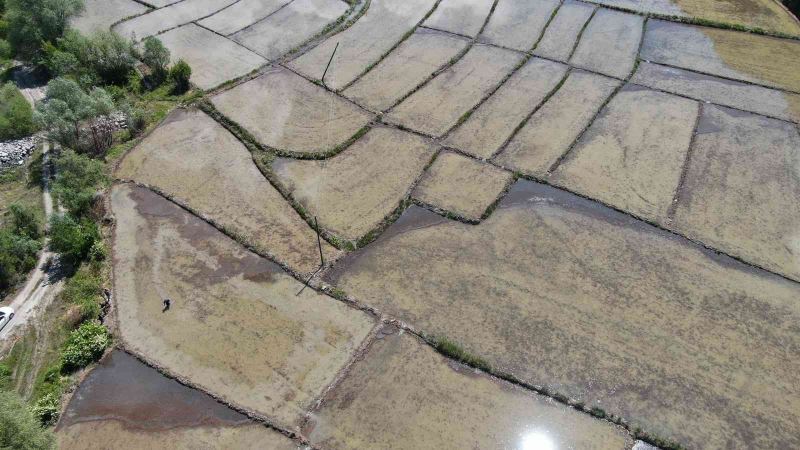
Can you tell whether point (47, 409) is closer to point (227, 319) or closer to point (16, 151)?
point (227, 319)

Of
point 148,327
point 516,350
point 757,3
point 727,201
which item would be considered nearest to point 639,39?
point 757,3

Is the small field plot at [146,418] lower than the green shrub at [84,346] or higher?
lower

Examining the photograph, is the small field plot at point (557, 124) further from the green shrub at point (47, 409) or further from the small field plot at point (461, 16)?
the green shrub at point (47, 409)

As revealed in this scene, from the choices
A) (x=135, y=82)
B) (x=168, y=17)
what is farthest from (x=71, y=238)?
(x=168, y=17)

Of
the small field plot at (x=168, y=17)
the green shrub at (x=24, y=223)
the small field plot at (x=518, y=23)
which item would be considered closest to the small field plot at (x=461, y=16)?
the small field plot at (x=518, y=23)

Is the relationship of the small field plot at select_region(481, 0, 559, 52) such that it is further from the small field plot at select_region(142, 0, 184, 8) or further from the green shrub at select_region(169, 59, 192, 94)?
the small field plot at select_region(142, 0, 184, 8)
